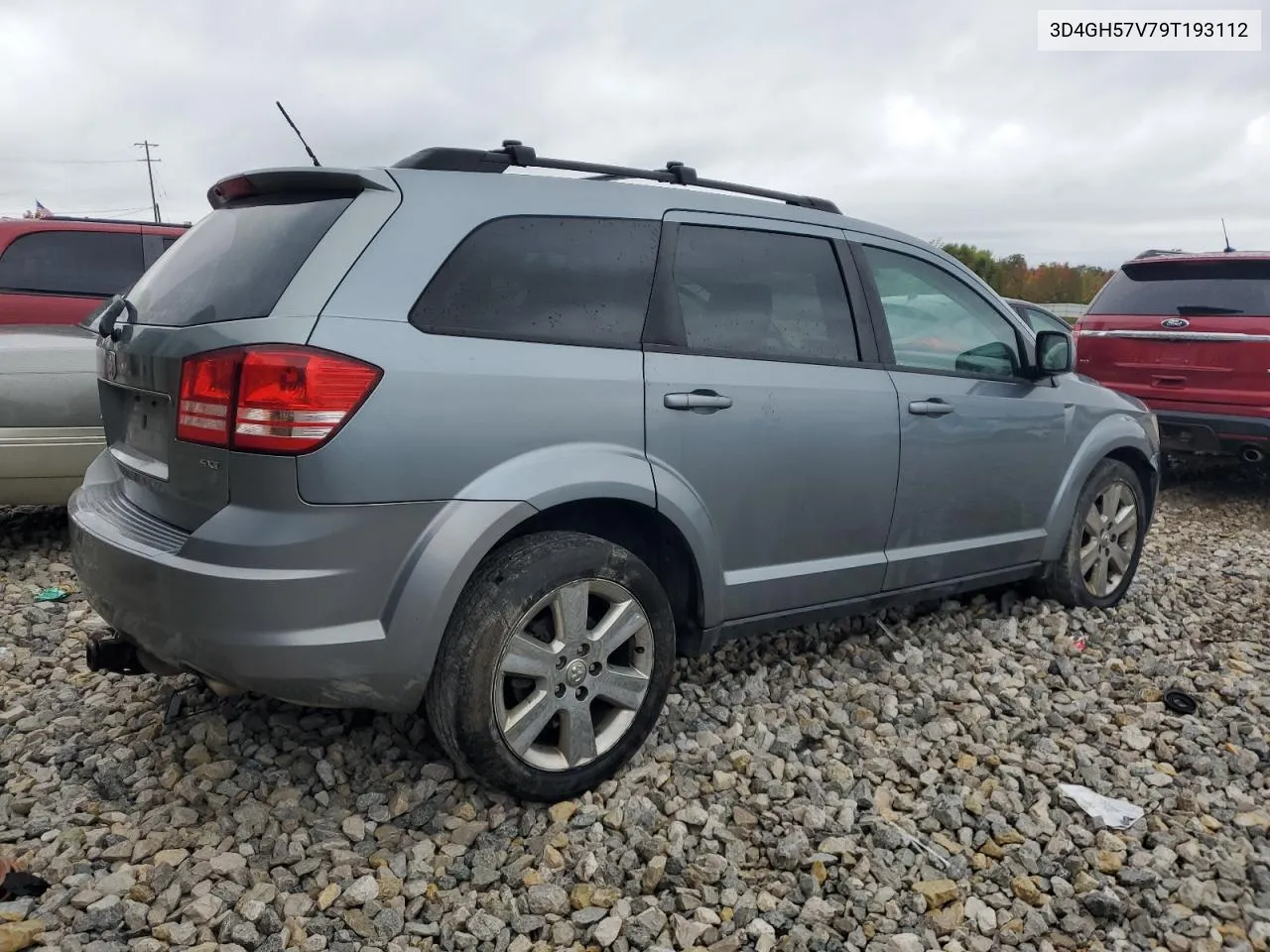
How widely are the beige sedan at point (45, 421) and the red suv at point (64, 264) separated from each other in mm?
2247

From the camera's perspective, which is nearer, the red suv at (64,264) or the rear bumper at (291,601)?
the rear bumper at (291,601)

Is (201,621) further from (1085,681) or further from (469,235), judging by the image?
(1085,681)

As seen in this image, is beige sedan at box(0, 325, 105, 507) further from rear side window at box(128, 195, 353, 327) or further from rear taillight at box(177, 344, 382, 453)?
rear taillight at box(177, 344, 382, 453)

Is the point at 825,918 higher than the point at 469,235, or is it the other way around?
the point at 469,235

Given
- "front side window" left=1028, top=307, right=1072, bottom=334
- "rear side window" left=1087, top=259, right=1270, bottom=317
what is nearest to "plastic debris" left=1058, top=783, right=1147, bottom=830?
"rear side window" left=1087, top=259, right=1270, bottom=317

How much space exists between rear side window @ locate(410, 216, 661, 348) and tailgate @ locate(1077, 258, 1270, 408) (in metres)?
5.53

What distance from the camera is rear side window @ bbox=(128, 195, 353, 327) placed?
257cm

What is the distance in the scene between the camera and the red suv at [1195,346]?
6.85m

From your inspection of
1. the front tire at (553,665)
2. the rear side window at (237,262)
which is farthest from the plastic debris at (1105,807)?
the rear side window at (237,262)

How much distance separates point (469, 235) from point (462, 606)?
100cm

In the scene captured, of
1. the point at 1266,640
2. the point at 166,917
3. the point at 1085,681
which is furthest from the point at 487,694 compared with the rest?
the point at 1266,640

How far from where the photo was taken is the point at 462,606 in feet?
8.76

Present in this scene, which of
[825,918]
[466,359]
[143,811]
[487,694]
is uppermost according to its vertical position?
[466,359]

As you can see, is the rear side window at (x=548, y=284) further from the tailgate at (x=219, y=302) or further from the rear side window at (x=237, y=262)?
the rear side window at (x=237, y=262)
